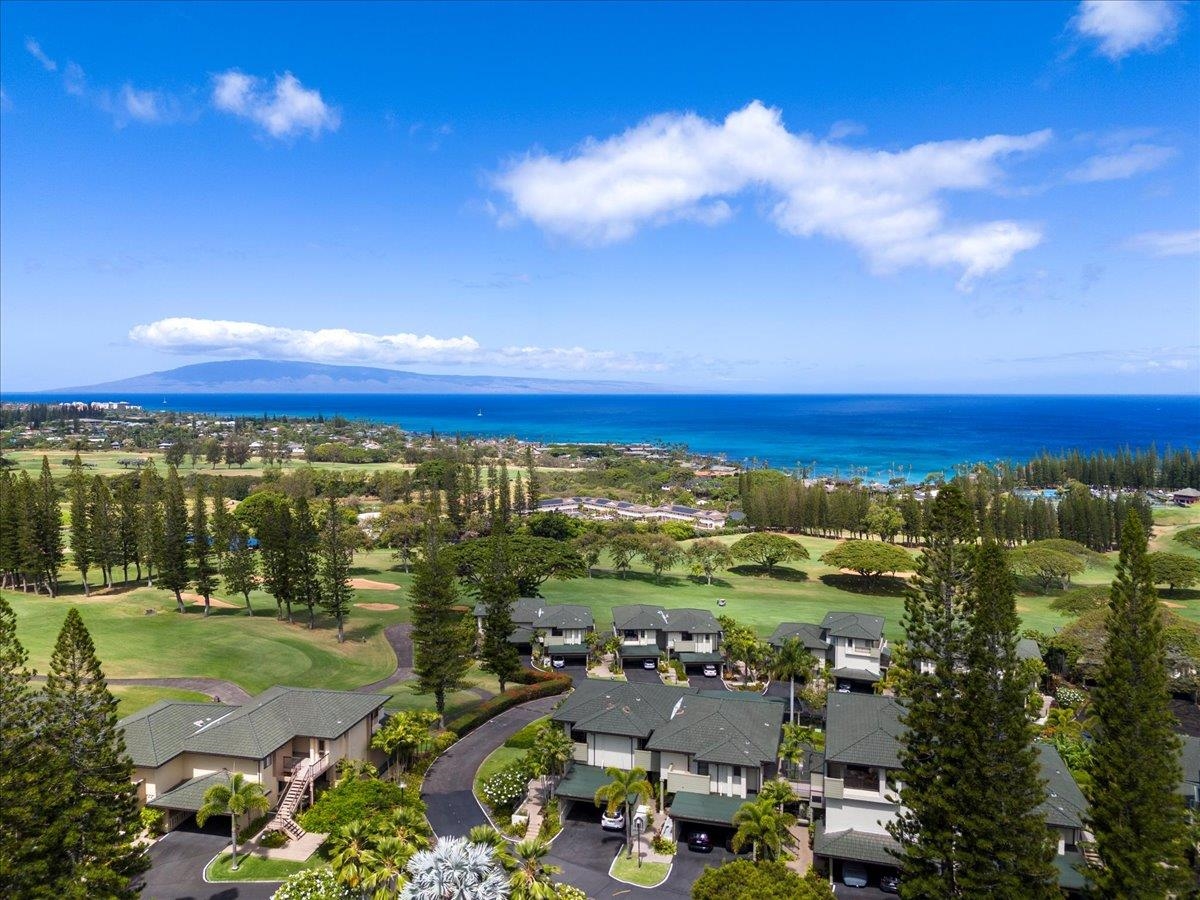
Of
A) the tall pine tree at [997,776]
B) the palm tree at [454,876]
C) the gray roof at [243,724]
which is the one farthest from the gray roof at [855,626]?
the palm tree at [454,876]

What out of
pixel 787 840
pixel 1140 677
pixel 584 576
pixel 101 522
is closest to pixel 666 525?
pixel 584 576

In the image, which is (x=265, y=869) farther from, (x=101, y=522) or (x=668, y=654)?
(x=101, y=522)

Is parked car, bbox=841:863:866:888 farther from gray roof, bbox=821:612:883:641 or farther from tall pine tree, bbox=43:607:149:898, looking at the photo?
gray roof, bbox=821:612:883:641

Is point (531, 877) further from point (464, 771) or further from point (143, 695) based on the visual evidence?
point (143, 695)

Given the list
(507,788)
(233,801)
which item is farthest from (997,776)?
(233,801)

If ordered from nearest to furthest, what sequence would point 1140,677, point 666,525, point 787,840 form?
point 1140,677, point 787,840, point 666,525

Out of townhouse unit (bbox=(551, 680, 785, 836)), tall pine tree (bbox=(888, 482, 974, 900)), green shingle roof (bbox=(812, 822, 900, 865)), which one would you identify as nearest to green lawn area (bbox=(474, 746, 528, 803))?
townhouse unit (bbox=(551, 680, 785, 836))

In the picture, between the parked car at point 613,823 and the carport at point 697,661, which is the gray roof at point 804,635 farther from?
the parked car at point 613,823

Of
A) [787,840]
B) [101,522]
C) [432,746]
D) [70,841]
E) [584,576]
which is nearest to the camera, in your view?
[70,841]
